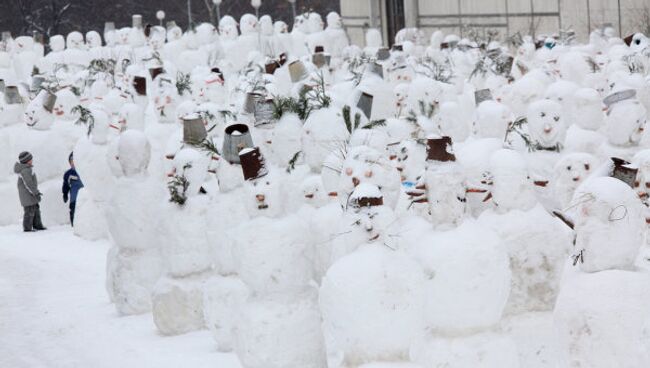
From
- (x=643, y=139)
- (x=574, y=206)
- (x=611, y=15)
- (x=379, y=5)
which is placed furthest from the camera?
(x=379, y=5)

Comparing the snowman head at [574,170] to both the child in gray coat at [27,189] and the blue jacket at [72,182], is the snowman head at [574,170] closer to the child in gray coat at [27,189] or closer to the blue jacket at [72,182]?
the blue jacket at [72,182]

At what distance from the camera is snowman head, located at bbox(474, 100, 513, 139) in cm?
998

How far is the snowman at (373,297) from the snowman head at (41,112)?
9607 millimetres

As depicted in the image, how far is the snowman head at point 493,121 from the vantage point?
32.8ft

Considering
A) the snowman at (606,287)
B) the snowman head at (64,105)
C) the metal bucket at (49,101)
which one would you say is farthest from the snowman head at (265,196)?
the snowman head at (64,105)

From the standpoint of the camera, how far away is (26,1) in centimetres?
3259

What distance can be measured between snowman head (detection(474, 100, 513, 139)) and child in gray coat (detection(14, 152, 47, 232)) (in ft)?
23.0

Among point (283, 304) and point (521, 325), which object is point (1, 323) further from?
point (521, 325)

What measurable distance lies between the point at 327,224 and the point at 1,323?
4098 millimetres

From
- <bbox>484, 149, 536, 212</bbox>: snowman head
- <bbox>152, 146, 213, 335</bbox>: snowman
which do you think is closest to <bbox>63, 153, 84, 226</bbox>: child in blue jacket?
<bbox>152, 146, 213, 335</bbox>: snowman

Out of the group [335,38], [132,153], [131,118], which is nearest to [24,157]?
[131,118]

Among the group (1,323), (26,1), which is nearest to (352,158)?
(1,323)

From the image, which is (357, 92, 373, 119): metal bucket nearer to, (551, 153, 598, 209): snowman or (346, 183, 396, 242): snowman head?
(551, 153, 598, 209): snowman

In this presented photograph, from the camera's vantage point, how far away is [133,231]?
10.7 m
